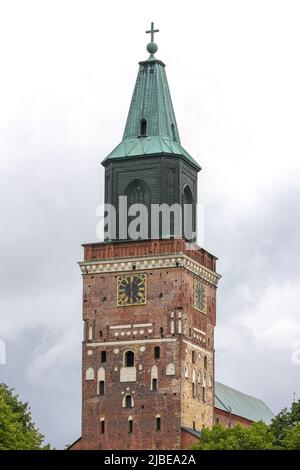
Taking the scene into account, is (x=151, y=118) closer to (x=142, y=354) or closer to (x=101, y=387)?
(x=142, y=354)

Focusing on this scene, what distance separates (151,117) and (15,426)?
80.6ft

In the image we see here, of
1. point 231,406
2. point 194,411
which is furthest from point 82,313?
point 231,406

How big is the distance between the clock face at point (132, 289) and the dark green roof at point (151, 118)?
26.0ft

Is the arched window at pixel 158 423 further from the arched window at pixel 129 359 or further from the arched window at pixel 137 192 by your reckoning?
the arched window at pixel 137 192

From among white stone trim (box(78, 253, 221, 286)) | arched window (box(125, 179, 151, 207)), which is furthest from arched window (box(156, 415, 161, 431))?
arched window (box(125, 179, 151, 207))

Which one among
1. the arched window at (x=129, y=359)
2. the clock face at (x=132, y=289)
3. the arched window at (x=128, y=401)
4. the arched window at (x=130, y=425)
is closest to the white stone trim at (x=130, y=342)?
the arched window at (x=129, y=359)

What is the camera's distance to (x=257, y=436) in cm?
8619

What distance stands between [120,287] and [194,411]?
902 centimetres

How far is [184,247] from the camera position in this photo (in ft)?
321

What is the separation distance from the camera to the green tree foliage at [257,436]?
3371 inches

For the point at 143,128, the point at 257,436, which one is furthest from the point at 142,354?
the point at 143,128

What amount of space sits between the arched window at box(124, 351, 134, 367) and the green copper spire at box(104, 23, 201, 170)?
12584 millimetres

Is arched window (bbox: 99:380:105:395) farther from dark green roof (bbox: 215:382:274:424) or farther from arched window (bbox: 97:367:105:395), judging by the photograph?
dark green roof (bbox: 215:382:274:424)

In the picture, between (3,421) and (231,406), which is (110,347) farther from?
(231,406)
